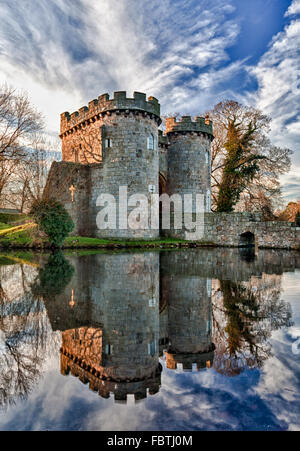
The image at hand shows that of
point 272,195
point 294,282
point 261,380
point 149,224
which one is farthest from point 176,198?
point 261,380

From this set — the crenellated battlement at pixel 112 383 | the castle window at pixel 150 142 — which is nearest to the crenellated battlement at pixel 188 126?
the castle window at pixel 150 142

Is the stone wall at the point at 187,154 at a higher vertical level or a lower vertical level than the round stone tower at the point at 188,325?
higher

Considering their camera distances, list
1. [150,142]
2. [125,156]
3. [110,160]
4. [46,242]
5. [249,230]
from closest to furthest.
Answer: [46,242] < [125,156] < [110,160] < [150,142] < [249,230]

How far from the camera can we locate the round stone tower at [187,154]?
24.2 metres

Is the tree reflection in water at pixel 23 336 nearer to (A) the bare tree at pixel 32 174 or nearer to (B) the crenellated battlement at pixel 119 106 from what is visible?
(A) the bare tree at pixel 32 174

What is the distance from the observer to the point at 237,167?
1064 inches

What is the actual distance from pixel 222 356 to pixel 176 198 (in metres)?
22.0

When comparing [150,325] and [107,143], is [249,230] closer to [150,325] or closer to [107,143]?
[107,143]

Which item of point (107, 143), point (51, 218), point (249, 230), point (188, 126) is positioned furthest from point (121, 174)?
point (249, 230)

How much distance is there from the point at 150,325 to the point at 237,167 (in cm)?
2553

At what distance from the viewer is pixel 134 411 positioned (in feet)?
6.23

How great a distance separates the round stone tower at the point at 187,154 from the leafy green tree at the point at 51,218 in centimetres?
1128

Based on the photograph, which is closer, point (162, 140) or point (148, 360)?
point (148, 360)

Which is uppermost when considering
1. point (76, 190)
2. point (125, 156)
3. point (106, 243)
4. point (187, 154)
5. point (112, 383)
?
point (187, 154)
